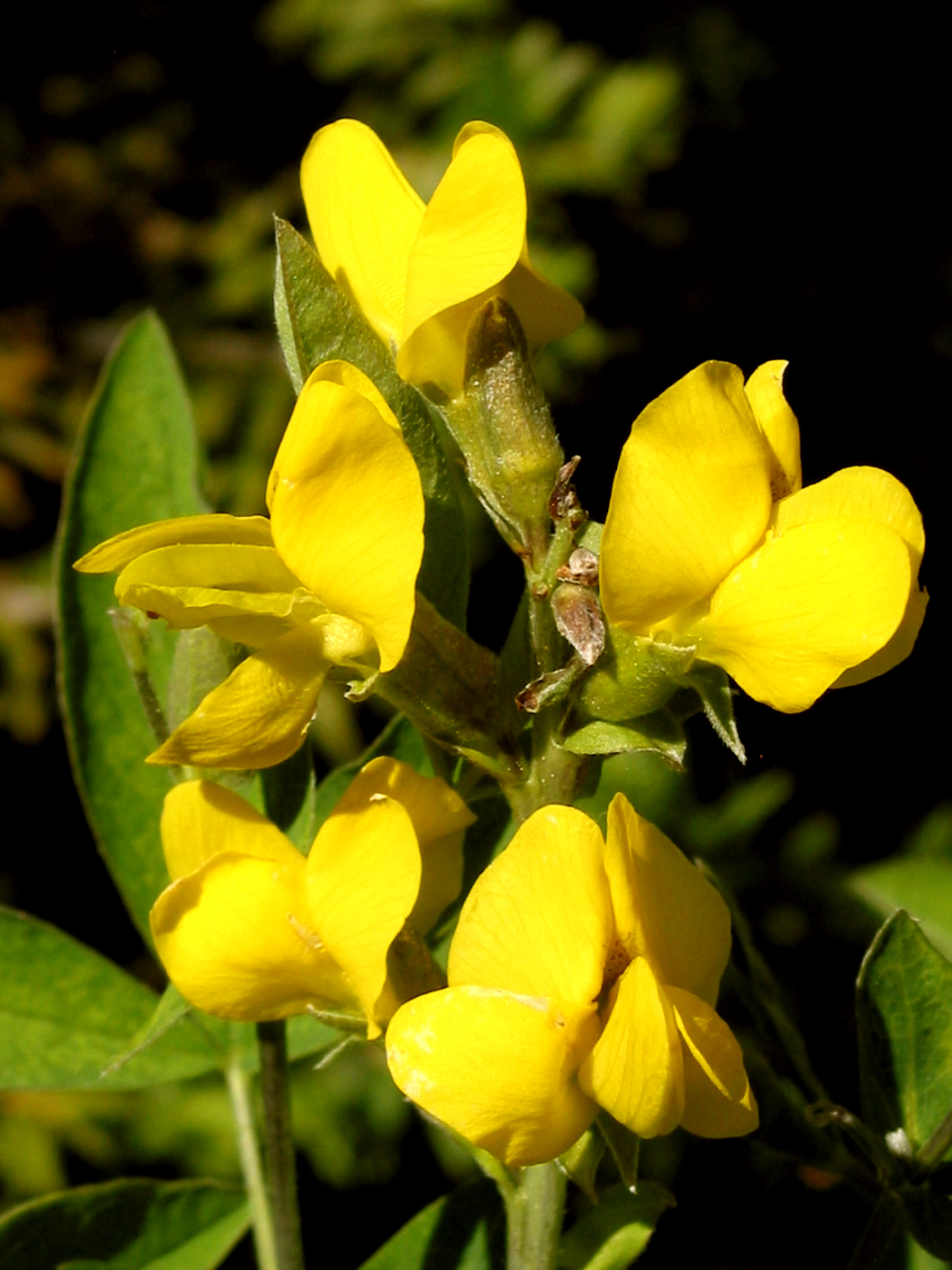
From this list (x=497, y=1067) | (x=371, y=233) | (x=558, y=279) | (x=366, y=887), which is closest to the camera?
(x=497, y=1067)

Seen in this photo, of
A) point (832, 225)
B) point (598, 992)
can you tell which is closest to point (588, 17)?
point (832, 225)

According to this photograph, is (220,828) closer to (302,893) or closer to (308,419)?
(302,893)

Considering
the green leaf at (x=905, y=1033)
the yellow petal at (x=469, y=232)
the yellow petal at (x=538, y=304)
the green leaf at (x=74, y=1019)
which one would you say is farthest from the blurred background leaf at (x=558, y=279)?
the yellow petal at (x=469, y=232)

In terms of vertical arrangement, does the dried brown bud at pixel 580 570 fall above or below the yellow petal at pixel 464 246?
below

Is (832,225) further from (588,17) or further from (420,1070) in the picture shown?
(420,1070)

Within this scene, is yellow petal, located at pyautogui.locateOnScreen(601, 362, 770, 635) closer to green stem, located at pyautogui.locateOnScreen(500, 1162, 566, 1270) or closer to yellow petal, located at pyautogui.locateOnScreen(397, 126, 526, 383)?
yellow petal, located at pyautogui.locateOnScreen(397, 126, 526, 383)

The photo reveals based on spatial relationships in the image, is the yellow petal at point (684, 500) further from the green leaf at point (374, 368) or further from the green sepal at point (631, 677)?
the green leaf at point (374, 368)

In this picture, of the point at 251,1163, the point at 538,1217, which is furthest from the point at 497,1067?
the point at 251,1163
